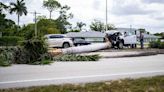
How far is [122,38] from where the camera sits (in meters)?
35.4

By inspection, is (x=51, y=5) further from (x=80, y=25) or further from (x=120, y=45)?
(x=120, y=45)

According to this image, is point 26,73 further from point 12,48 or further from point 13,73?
point 12,48

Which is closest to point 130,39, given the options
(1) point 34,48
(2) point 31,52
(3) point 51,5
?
(1) point 34,48

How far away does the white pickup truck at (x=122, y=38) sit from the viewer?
34625mm

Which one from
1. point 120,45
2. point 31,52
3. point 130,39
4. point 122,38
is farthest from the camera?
point 130,39

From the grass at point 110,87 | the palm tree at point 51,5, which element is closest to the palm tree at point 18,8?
the palm tree at point 51,5

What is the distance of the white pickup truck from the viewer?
114ft

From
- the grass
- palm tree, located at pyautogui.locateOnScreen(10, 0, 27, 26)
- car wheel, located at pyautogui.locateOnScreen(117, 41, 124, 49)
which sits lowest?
the grass

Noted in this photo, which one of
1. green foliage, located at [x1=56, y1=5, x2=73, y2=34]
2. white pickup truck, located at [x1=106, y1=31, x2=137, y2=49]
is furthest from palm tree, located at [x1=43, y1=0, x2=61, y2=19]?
white pickup truck, located at [x1=106, y1=31, x2=137, y2=49]

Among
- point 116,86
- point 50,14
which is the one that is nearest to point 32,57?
point 116,86

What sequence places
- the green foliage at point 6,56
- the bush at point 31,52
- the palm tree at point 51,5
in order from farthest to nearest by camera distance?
the palm tree at point 51,5
the bush at point 31,52
the green foliage at point 6,56

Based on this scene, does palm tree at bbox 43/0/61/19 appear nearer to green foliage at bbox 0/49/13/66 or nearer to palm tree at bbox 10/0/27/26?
palm tree at bbox 10/0/27/26

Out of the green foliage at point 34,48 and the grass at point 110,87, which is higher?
the green foliage at point 34,48

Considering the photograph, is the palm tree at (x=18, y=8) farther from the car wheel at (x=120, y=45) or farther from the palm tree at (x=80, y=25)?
the car wheel at (x=120, y=45)
